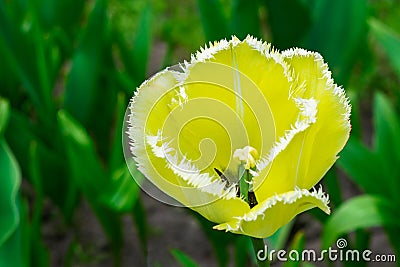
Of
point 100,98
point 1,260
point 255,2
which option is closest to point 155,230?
point 100,98

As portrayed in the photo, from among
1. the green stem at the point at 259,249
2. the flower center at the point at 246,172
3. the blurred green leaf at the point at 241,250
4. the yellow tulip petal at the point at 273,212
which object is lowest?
the green stem at the point at 259,249

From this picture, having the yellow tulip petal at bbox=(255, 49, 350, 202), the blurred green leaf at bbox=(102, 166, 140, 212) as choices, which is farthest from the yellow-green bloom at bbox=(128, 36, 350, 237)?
the blurred green leaf at bbox=(102, 166, 140, 212)

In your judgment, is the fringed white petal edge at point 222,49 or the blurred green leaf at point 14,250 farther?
the blurred green leaf at point 14,250

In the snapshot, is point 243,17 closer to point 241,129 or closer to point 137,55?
point 137,55

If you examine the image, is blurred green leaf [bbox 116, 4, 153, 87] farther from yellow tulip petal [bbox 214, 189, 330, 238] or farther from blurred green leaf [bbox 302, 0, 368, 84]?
yellow tulip petal [bbox 214, 189, 330, 238]

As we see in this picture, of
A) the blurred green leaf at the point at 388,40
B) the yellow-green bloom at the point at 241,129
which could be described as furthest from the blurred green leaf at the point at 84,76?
the yellow-green bloom at the point at 241,129

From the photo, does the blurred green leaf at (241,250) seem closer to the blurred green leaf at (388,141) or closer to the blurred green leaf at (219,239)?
the blurred green leaf at (219,239)

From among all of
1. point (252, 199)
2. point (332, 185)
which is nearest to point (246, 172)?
point (252, 199)
